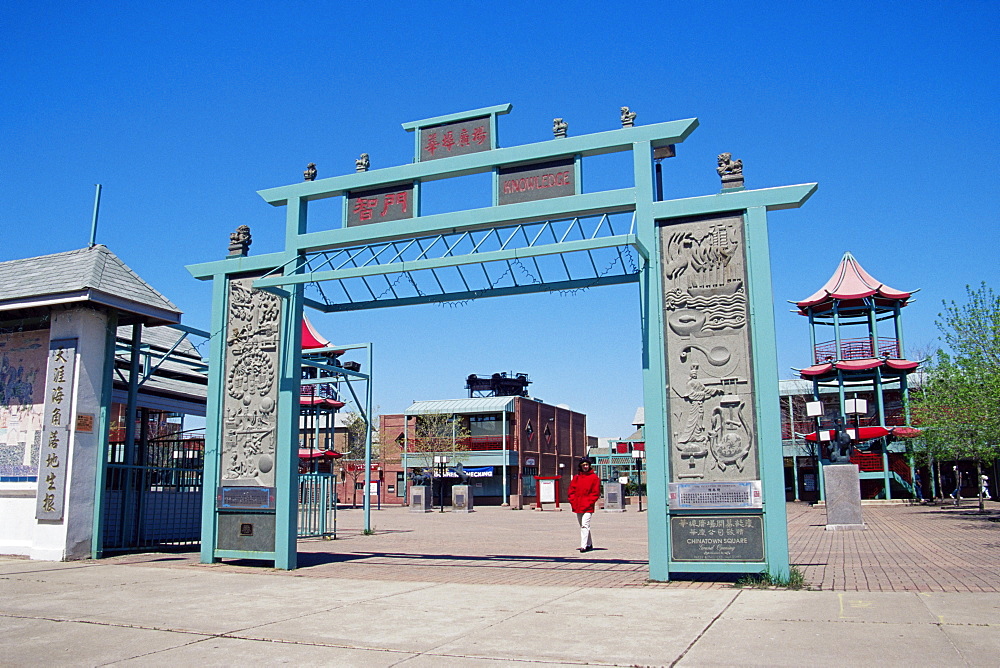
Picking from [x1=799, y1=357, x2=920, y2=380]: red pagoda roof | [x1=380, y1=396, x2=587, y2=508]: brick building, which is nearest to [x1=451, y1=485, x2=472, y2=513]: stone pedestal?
[x1=380, y1=396, x2=587, y2=508]: brick building

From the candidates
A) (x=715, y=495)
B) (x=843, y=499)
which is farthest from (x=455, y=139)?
(x=843, y=499)

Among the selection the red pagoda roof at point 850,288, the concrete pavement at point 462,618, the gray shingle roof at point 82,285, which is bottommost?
the concrete pavement at point 462,618

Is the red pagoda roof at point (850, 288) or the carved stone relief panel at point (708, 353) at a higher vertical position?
the red pagoda roof at point (850, 288)

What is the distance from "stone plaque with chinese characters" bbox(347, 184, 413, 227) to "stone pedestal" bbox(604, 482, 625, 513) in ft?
85.3

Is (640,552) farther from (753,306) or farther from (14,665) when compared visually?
(14,665)

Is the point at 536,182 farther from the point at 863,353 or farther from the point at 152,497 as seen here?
the point at 863,353

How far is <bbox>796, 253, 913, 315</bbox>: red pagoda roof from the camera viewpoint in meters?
38.0

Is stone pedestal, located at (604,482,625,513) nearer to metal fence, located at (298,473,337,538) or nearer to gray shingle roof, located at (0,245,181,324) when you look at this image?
metal fence, located at (298,473,337,538)

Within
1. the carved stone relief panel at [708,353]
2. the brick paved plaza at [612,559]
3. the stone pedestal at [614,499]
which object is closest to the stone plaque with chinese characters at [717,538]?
the brick paved plaza at [612,559]

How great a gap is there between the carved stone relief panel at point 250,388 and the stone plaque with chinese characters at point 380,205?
2020mm

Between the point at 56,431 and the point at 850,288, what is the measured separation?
36.2 metres

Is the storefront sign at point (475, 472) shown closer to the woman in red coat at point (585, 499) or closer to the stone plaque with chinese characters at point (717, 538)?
the woman in red coat at point (585, 499)

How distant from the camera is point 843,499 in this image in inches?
846

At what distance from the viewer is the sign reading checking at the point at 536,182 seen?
11.0 metres
